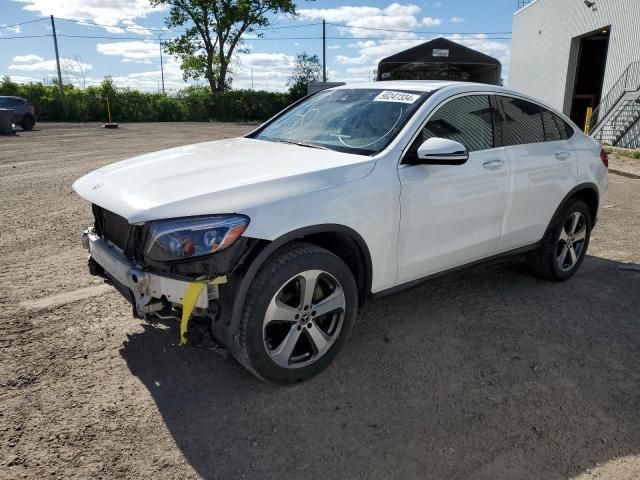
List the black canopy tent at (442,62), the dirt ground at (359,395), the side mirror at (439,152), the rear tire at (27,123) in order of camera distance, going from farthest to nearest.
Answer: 1. the rear tire at (27,123)
2. the black canopy tent at (442,62)
3. the side mirror at (439,152)
4. the dirt ground at (359,395)

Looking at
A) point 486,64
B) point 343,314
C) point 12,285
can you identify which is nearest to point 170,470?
point 343,314

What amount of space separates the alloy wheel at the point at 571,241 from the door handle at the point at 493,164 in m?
1.19

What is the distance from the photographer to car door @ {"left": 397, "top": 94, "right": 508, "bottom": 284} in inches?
132

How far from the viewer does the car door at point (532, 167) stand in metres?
4.09

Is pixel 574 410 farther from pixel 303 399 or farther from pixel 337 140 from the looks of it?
pixel 337 140

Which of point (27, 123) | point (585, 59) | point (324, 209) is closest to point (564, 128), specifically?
point (324, 209)

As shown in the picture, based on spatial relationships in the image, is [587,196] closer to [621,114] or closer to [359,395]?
[359,395]

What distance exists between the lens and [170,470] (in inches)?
94.8

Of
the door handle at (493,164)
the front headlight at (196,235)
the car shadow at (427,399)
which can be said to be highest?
the door handle at (493,164)

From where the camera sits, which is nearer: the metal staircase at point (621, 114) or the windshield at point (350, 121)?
the windshield at point (350, 121)

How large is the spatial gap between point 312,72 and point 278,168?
141 feet

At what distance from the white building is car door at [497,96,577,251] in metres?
18.2

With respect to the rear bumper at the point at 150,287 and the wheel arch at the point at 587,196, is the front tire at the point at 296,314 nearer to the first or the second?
the rear bumper at the point at 150,287

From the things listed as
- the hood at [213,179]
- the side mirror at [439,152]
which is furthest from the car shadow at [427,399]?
the side mirror at [439,152]
